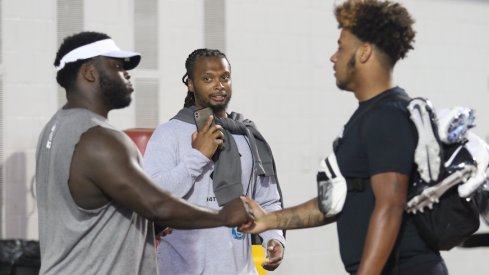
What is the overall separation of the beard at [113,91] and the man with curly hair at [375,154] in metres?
0.92

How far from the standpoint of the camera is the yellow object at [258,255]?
5.87 m

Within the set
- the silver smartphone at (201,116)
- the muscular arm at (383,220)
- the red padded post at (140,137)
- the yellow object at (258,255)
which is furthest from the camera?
the red padded post at (140,137)

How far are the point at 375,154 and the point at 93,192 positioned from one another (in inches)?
44.6

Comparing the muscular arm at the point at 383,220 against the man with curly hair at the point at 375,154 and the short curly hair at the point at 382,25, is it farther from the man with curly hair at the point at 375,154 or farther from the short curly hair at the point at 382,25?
the short curly hair at the point at 382,25

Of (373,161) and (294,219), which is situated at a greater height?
(373,161)

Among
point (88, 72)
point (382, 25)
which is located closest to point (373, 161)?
point (382, 25)

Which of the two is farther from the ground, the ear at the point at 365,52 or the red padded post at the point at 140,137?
the ear at the point at 365,52

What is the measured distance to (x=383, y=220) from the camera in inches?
159

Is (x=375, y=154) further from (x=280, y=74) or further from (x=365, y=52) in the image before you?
(x=280, y=74)

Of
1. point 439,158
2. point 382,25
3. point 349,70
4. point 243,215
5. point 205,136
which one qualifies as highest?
point 382,25

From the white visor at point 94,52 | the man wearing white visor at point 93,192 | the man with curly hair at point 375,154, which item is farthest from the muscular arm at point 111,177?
the man with curly hair at point 375,154

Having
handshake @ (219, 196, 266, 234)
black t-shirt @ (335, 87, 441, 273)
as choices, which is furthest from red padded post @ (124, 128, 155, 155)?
black t-shirt @ (335, 87, 441, 273)

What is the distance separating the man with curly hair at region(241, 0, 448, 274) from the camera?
13.3 ft

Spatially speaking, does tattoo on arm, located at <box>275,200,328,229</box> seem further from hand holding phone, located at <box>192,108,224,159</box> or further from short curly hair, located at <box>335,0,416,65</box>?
hand holding phone, located at <box>192,108,224,159</box>
